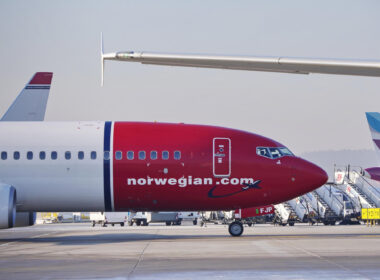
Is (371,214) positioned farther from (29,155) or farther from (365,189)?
(29,155)

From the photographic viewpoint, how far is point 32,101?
3744cm

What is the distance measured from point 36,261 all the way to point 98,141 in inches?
363

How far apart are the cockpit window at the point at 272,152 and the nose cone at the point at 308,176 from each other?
0.69 m

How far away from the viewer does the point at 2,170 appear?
2492cm

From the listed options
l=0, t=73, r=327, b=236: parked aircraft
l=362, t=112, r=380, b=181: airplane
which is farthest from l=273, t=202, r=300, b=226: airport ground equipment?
l=0, t=73, r=327, b=236: parked aircraft

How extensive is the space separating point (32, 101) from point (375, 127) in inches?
761

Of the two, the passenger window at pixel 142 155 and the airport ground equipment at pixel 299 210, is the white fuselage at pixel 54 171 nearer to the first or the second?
the passenger window at pixel 142 155

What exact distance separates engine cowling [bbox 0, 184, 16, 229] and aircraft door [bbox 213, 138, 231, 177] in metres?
7.70

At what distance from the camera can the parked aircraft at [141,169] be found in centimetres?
2478

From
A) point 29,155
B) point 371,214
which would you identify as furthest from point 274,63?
point 371,214

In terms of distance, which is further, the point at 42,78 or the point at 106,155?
the point at 42,78

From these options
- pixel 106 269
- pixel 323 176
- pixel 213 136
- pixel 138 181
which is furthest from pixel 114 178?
pixel 106 269

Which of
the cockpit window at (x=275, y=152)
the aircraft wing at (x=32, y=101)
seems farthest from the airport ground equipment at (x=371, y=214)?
the aircraft wing at (x=32, y=101)

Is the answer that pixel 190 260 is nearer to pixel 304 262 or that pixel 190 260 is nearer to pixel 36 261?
pixel 304 262
